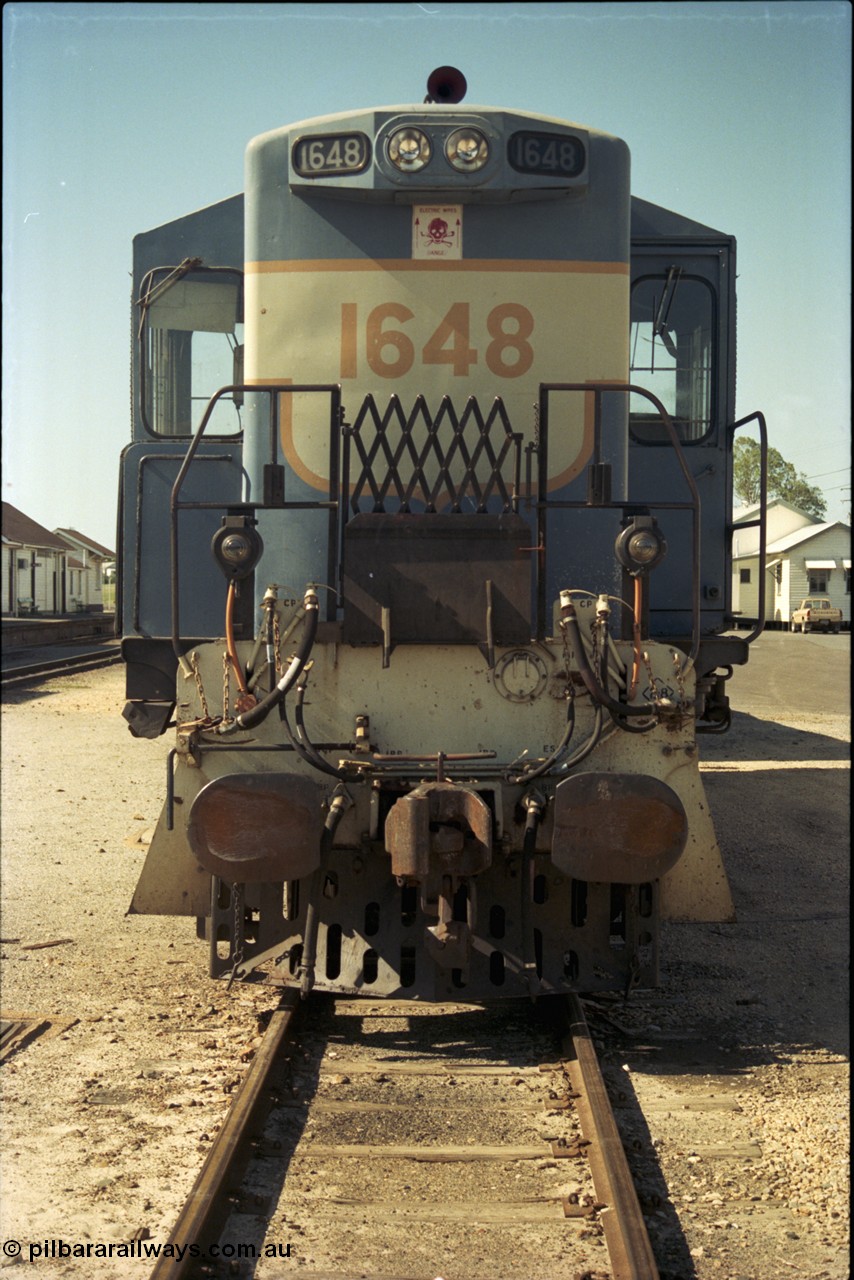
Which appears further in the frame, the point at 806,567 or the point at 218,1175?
the point at 806,567

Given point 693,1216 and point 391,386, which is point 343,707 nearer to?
point 391,386

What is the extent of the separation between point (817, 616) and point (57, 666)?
34.2 m

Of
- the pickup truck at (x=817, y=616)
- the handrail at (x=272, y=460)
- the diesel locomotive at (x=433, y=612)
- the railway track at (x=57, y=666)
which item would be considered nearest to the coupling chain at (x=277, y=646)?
the diesel locomotive at (x=433, y=612)

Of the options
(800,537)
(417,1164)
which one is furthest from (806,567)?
(417,1164)

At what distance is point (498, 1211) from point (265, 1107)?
971 mm

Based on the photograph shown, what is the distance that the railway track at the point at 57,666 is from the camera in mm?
23219

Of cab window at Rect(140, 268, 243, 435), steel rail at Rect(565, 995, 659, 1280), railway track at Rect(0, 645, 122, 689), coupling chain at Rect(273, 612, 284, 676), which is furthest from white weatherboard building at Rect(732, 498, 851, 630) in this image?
steel rail at Rect(565, 995, 659, 1280)

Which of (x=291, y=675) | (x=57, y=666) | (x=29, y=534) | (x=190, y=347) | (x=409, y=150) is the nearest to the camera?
(x=291, y=675)

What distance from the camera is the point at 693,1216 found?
3.56m

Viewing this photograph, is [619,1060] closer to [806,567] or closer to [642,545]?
[642,545]

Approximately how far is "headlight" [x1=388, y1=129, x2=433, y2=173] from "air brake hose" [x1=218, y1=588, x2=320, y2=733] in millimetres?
2052

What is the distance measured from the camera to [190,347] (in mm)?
6836

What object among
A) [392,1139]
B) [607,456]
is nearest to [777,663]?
[607,456]

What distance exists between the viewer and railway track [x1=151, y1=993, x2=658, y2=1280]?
127 inches
